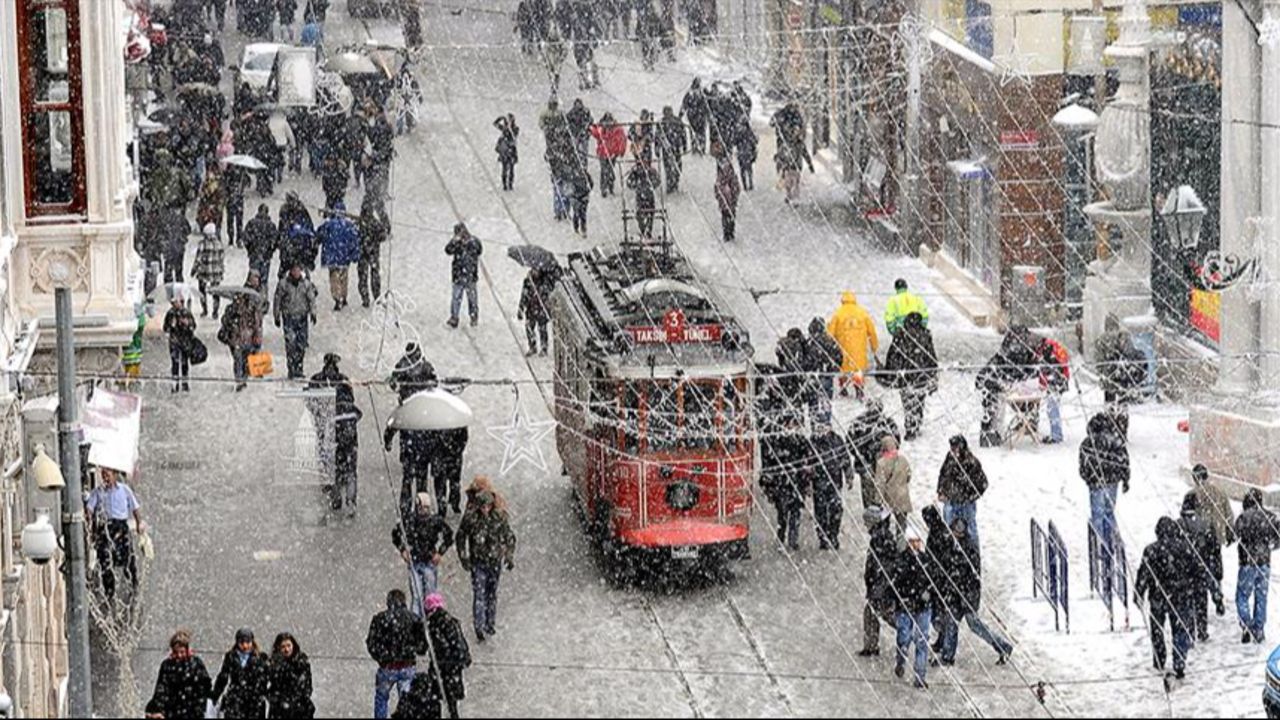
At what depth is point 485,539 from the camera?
1120 inches

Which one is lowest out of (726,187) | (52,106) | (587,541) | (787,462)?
(587,541)

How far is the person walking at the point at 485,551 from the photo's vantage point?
28.4 metres

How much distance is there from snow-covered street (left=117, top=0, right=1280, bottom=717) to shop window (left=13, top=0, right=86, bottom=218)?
380 cm

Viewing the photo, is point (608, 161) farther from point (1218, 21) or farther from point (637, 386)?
point (637, 386)

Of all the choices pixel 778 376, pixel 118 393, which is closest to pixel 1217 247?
pixel 778 376

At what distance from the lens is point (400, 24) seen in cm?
5850

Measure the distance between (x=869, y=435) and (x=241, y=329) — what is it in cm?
817

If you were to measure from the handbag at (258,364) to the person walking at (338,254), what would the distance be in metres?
3.21

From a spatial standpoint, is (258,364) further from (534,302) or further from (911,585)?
(911,585)

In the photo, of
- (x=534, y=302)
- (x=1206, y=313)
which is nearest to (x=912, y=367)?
(x=1206, y=313)

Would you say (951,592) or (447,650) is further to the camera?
(951,592)

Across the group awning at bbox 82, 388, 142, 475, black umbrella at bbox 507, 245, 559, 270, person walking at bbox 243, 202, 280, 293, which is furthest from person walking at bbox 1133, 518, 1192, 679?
person walking at bbox 243, 202, 280, 293

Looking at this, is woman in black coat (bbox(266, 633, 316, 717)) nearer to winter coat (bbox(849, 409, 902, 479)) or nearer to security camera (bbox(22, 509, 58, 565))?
security camera (bbox(22, 509, 58, 565))

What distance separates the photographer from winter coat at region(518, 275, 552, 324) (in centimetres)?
3797
